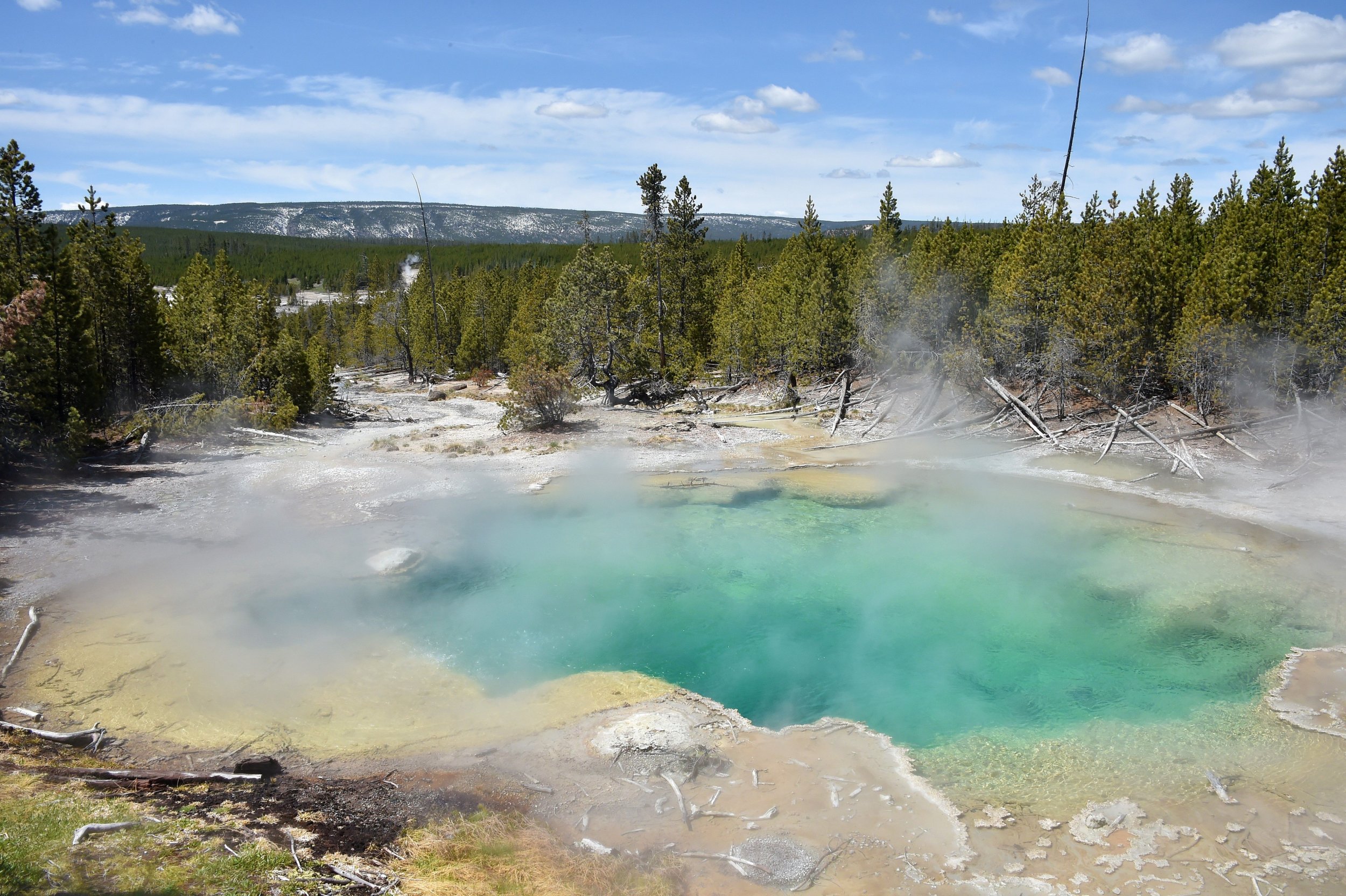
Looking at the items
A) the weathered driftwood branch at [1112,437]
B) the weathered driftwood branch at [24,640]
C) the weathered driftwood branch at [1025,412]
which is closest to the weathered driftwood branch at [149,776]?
the weathered driftwood branch at [24,640]

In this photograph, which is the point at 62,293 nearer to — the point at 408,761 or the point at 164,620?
the point at 164,620

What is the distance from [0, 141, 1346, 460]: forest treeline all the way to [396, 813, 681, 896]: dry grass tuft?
51.4 ft

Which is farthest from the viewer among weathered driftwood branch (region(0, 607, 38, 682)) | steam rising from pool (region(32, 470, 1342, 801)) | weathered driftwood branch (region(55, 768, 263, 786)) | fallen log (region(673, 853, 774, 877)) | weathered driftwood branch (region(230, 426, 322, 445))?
weathered driftwood branch (region(230, 426, 322, 445))

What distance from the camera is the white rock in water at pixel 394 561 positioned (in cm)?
1401

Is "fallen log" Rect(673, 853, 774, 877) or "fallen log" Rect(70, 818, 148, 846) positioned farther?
"fallen log" Rect(673, 853, 774, 877)

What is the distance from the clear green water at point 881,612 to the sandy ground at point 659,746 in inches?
31.9

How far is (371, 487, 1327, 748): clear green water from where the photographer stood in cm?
1038

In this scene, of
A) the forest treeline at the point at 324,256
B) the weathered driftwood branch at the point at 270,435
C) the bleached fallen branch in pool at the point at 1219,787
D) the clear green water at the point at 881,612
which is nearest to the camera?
the bleached fallen branch in pool at the point at 1219,787

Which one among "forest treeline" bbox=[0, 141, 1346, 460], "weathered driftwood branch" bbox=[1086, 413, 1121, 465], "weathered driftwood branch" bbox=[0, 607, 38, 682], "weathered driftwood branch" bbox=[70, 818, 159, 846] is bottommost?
"weathered driftwood branch" bbox=[0, 607, 38, 682]

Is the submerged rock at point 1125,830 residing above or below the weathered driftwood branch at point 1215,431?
below

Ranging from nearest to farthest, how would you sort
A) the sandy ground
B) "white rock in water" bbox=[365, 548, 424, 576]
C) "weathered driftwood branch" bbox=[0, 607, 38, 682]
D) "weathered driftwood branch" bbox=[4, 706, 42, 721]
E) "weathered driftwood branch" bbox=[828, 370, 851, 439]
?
1. the sandy ground
2. "weathered driftwood branch" bbox=[4, 706, 42, 721]
3. "weathered driftwood branch" bbox=[0, 607, 38, 682]
4. "white rock in water" bbox=[365, 548, 424, 576]
5. "weathered driftwood branch" bbox=[828, 370, 851, 439]

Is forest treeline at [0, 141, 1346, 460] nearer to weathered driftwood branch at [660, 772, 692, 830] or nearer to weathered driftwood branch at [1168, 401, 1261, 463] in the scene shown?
weathered driftwood branch at [1168, 401, 1261, 463]

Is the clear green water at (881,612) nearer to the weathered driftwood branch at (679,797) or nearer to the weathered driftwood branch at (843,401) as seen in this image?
the weathered driftwood branch at (679,797)

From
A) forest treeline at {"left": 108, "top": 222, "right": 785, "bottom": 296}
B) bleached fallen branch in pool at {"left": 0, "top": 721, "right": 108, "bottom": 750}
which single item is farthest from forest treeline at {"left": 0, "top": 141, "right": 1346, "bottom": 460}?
forest treeline at {"left": 108, "top": 222, "right": 785, "bottom": 296}
